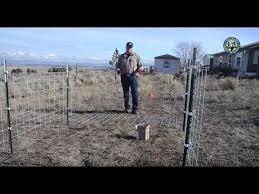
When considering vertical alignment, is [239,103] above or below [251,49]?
below

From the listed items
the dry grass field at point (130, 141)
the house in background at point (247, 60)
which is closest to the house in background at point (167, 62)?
the house in background at point (247, 60)

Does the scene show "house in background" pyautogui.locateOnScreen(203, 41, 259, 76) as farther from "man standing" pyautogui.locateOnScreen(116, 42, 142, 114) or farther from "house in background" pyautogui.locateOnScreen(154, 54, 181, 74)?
"man standing" pyautogui.locateOnScreen(116, 42, 142, 114)

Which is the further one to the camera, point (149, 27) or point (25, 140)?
point (25, 140)

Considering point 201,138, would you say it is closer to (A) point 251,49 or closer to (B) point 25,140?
(B) point 25,140

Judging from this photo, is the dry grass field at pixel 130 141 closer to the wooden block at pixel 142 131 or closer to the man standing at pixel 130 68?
the wooden block at pixel 142 131

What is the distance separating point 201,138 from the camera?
616cm

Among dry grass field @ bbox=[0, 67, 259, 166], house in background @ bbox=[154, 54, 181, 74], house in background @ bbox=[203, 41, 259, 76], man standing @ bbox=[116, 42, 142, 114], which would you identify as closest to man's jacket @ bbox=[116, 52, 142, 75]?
man standing @ bbox=[116, 42, 142, 114]

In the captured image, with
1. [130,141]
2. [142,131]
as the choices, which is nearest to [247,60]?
[142,131]
